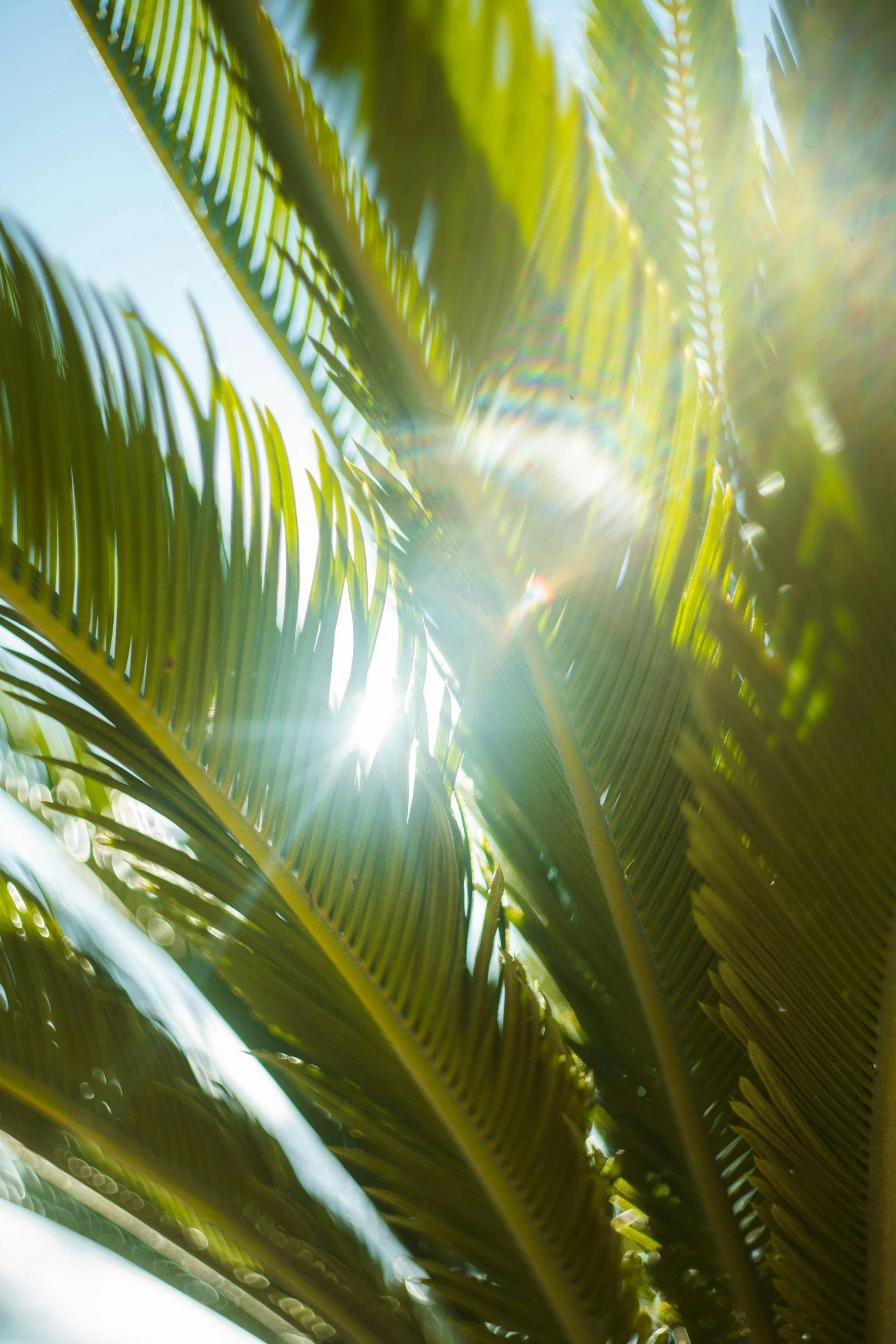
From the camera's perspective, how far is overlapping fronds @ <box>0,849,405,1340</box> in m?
1.49

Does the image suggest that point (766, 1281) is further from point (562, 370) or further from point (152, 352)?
point (152, 352)

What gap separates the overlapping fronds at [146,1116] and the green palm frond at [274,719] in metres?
0.29

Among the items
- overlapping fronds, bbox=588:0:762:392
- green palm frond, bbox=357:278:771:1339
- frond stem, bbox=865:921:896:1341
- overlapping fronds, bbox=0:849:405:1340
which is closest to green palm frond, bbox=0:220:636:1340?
green palm frond, bbox=357:278:771:1339

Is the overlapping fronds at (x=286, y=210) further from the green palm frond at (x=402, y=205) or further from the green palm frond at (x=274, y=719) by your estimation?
the green palm frond at (x=274, y=719)

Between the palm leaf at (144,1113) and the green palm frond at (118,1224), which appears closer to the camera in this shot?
the palm leaf at (144,1113)

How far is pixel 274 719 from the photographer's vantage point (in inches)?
46.5

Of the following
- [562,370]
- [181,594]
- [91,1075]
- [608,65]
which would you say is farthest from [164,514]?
[91,1075]

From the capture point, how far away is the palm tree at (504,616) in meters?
1.04

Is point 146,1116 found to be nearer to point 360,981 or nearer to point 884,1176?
point 360,981

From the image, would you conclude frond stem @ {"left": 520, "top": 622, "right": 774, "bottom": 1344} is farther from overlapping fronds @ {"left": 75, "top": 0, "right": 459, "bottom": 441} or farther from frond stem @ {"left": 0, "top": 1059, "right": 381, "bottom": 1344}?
frond stem @ {"left": 0, "top": 1059, "right": 381, "bottom": 1344}

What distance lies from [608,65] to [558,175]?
25 centimetres

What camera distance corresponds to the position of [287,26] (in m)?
1.03

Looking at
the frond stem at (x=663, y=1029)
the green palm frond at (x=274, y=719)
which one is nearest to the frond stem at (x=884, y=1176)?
the frond stem at (x=663, y=1029)

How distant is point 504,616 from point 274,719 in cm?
34
